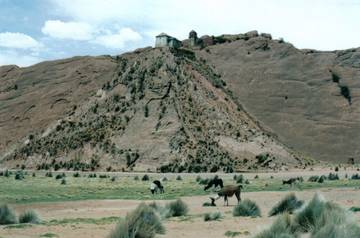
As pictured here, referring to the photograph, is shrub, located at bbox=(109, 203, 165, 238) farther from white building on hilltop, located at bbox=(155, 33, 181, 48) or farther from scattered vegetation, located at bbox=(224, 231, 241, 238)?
white building on hilltop, located at bbox=(155, 33, 181, 48)

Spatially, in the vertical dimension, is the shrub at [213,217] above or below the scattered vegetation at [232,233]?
below

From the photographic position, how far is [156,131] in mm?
82250

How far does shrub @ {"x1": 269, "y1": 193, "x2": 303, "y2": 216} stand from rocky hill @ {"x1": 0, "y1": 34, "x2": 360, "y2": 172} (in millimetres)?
51539

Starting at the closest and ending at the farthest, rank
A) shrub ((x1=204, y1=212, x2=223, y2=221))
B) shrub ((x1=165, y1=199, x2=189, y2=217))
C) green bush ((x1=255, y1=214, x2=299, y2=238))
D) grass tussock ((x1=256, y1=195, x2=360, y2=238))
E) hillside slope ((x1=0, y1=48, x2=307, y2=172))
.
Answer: grass tussock ((x1=256, y1=195, x2=360, y2=238))
green bush ((x1=255, y1=214, x2=299, y2=238))
shrub ((x1=204, y1=212, x2=223, y2=221))
shrub ((x1=165, y1=199, x2=189, y2=217))
hillside slope ((x1=0, y1=48, x2=307, y2=172))

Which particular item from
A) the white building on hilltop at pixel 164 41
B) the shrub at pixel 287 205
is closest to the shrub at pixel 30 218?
the shrub at pixel 287 205

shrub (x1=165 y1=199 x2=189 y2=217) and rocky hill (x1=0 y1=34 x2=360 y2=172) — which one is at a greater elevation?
rocky hill (x1=0 y1=34 x2=360 y2=172)

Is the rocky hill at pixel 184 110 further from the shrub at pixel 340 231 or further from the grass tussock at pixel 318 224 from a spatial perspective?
the shrub at pixel 340 231

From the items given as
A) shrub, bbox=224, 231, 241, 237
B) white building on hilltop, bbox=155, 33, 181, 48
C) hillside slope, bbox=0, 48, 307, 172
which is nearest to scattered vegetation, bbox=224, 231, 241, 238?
shrub, bbox=224, 231, 241, 237

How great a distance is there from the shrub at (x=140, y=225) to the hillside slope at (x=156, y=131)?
Result: 58.0 m

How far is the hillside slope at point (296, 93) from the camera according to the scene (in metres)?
119

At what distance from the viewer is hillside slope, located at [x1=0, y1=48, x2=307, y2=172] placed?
260ft

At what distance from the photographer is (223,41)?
152 meters

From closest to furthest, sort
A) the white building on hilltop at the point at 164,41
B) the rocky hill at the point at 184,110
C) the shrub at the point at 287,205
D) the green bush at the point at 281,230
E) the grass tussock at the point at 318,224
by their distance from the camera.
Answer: the grass tussock at the point at 318,224, the green bush at the point at 281,230, the shrub at the point at 287,205, the rocky hill at the point at 184,110, the white building on hilltop at the point at 164,41

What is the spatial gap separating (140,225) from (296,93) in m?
115
